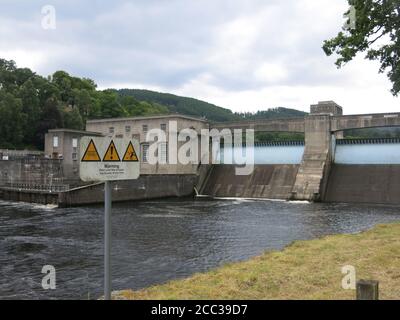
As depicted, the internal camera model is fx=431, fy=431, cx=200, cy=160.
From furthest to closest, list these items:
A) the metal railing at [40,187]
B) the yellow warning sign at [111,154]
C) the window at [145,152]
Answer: the window at [145,152]
the metal railing at [40,187]
the yellow warning sign at [111,154]

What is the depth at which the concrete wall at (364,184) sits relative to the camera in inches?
1626

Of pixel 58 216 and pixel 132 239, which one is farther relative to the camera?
pixel 58 216

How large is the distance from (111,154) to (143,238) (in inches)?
664

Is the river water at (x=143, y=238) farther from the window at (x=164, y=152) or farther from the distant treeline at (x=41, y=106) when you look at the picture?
the distant treeline at (x=41, y=106)

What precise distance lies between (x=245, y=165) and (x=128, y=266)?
3816 cm

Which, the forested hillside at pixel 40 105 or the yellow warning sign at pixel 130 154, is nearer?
the yellow warning sign at pixel 130 154

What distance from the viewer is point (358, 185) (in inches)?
1710

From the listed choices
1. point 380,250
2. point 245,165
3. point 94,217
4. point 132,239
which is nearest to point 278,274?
point 380,250

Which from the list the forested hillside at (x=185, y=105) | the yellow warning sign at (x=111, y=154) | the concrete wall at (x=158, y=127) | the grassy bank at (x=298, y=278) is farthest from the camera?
the forested hillside at (x=185, y=105)

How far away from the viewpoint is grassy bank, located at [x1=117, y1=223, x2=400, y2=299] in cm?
866

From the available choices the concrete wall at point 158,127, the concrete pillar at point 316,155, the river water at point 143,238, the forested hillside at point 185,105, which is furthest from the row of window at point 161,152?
the forested hillside at point 185,105

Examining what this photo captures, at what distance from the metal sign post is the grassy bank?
3.59m

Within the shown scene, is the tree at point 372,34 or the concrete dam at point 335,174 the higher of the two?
the tree at point 372,34
